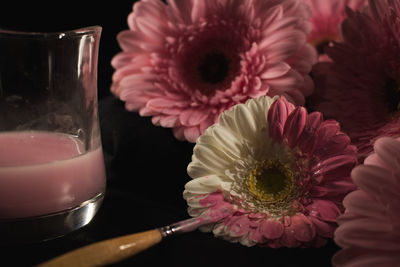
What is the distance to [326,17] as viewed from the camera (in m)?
0.85

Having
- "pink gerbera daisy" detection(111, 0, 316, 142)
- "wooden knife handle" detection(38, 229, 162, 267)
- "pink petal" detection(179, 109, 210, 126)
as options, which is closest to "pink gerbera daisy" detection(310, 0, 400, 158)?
"pink gerbera daisy" detection(111, 0, 316, 142)

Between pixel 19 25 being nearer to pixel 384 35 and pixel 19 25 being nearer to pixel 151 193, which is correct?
pixel 151 193

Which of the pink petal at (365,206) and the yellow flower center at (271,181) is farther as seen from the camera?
the yellow flower center at (271,181)

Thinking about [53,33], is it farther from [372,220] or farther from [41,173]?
[372,220]

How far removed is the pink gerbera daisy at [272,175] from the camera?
1.94 feet

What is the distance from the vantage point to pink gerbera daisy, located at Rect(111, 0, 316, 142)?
74cm

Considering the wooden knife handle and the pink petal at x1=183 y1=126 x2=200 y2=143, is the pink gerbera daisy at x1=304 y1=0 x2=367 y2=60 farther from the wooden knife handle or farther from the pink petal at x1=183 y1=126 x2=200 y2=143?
the wooden knife handle

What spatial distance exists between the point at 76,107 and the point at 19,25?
648 mm

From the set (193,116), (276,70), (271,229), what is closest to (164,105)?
(193,116)

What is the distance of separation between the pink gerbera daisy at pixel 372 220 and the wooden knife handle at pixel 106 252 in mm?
170

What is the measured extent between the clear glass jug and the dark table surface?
27mm

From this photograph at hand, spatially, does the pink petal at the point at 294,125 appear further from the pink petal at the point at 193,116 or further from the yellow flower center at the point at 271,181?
the pink petal at the point at 193,116

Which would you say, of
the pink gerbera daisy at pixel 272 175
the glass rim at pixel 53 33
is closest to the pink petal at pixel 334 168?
the pink gerbera daisy at pixel 272 175

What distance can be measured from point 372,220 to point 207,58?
0.37 metres
